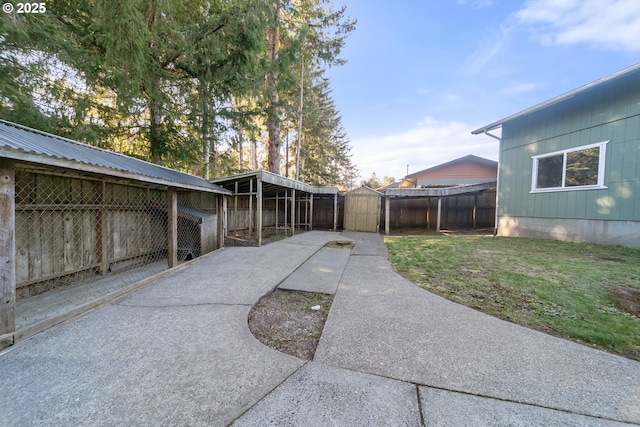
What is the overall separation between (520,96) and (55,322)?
15438 millimetres

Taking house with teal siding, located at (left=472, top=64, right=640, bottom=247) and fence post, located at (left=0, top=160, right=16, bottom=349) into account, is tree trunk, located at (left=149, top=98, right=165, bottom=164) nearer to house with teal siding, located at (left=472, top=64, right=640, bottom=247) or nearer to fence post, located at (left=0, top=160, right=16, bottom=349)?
fence post, located at (left=0, top=160, right=16, bottom=349)

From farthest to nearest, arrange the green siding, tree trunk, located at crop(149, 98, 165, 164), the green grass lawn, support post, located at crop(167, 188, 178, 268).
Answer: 1. tree trunk, located at crop(149, 98, 165, 164)
2. the green siding
3. support post, located at crop(167, 188, 178, 268)
4. the green grass lawn

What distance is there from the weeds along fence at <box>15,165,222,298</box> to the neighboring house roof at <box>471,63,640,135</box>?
11.1m

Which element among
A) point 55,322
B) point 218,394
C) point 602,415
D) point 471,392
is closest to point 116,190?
point 55,322

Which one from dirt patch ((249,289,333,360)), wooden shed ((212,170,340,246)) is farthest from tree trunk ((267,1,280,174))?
dirt patch ((249,289,333,360))

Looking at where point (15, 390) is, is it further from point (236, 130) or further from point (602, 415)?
point (236, 130)

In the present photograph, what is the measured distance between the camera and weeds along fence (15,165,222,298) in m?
3.29

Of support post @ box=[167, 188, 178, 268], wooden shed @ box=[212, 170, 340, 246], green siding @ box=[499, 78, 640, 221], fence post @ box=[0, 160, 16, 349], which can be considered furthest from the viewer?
wooden shed @ box=[212, 170, 340, 246]

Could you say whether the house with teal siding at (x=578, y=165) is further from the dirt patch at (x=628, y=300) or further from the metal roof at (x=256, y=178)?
the metal roof at (x=256, y=178)

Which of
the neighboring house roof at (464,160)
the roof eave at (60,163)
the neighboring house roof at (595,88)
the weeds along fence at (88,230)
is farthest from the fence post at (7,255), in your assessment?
the neighboring house roof at (464,160)

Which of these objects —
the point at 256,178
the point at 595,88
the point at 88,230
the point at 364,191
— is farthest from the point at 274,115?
the point at 595,88

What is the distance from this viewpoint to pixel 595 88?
6582 millimetres

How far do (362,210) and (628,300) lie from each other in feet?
31.0

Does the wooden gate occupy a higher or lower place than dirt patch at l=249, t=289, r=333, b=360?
higher
